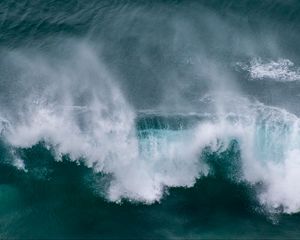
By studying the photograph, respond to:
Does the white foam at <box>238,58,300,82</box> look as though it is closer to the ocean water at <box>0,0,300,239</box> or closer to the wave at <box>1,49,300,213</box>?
the ocean water at <box>0,0,300,239</box>

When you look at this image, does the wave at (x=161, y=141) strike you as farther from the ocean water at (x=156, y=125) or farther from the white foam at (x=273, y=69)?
the white foam at (x=273, y=69)

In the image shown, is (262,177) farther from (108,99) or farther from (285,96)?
(108,99)

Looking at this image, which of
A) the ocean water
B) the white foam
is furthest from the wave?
the white foam

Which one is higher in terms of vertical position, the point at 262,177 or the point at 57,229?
the point at 262,177

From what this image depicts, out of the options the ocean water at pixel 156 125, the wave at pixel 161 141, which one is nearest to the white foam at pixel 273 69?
the ocean water at pixel 156 125

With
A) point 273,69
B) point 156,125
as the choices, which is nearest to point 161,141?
point 156,125

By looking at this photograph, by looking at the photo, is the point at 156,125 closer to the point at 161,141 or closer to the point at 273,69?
the point at 161,141

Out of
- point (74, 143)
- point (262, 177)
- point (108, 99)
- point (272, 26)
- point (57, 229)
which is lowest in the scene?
point (57, 229)

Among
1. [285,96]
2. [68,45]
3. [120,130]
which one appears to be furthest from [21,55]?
[285,96]
